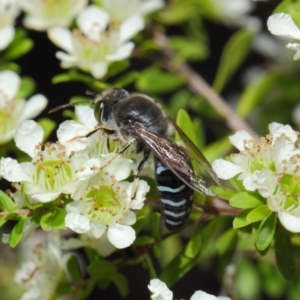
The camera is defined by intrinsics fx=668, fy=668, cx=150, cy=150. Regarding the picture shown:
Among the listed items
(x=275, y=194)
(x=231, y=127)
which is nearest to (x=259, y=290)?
(x=231, y=127)

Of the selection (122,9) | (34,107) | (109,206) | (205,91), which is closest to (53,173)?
(109,206)

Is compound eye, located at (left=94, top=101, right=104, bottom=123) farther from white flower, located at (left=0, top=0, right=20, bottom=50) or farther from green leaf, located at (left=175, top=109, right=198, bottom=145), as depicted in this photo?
white flower, located at (left=0, top=0, right=20, bottom=50)

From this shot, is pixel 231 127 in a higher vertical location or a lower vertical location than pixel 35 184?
lower

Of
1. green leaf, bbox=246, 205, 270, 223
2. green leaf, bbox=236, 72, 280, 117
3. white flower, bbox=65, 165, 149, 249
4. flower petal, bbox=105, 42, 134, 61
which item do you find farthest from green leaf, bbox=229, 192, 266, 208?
green leaf, bbox=236, 72, 280, 117

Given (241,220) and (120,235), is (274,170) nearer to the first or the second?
(241,220)

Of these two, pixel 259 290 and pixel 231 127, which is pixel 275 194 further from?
pixel 259 290
